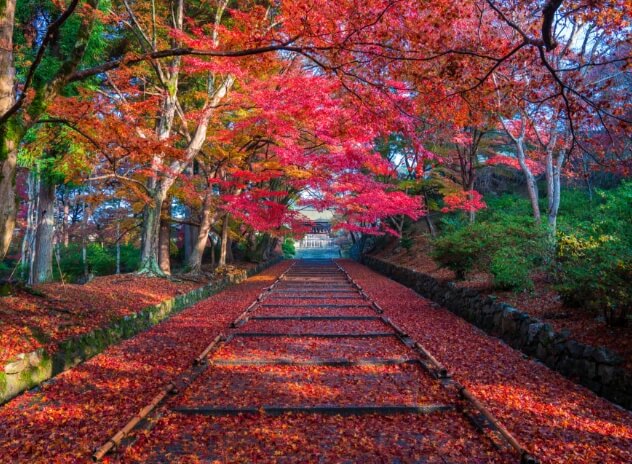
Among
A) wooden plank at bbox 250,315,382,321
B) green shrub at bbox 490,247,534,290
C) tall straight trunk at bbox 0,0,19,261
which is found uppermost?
tall straight trunk at bbox 0,0,19,261

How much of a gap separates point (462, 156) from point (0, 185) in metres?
16.0

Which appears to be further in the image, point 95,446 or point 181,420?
point 181,420

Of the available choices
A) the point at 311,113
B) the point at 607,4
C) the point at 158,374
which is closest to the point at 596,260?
the point at 607,4

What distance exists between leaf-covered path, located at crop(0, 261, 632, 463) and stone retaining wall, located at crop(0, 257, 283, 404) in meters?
0.27

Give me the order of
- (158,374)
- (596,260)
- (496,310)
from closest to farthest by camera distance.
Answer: (158,374) → (596,260) → (496,310)

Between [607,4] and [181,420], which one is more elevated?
[607,4]

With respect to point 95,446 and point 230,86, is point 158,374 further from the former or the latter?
point 230,86

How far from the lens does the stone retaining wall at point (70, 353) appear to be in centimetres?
507

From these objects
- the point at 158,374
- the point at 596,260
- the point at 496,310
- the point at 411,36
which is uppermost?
the point at 411,36

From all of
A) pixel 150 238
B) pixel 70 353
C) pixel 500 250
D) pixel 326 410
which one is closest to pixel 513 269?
pixel 500 250

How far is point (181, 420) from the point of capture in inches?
161

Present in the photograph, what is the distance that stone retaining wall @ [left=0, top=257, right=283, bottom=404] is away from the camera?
5.07 metres

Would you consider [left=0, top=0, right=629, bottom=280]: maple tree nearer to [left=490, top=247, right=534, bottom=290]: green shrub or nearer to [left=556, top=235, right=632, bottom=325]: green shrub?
[left=556, top=235, right=632, bottom=325]: green shrub

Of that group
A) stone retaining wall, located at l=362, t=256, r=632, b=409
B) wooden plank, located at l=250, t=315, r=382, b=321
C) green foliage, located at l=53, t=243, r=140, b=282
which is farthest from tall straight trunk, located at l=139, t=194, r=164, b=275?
green foliage, located at l=53, t=243, r=140, b=282
